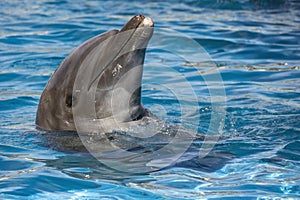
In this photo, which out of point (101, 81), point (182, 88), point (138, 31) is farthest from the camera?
point (182, 88)

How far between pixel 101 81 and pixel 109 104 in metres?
0.19

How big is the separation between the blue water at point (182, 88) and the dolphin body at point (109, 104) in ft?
0.66

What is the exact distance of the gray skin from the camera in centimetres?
534

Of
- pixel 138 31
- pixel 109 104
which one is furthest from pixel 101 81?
pixel 138 31

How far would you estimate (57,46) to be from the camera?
10352 millimetres

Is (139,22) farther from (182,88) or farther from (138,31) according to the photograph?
(182,88)

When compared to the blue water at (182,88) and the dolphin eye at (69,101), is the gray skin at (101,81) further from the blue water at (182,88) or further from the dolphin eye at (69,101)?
the blue water at (182,88)

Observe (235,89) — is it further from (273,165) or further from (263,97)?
(273,165)

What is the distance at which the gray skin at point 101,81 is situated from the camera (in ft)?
17.5

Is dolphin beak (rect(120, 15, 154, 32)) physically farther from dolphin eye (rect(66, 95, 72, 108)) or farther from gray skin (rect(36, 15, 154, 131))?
dolphin eye (rect(66, 95, 72, 108))

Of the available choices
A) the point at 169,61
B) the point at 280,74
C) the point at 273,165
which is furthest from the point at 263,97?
the point at 273,165

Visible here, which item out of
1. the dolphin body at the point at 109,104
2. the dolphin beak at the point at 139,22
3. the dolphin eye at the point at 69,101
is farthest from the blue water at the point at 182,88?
the dolphin beak at the point at 139,22

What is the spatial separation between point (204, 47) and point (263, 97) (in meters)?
2.76

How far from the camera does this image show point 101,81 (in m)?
5.48
